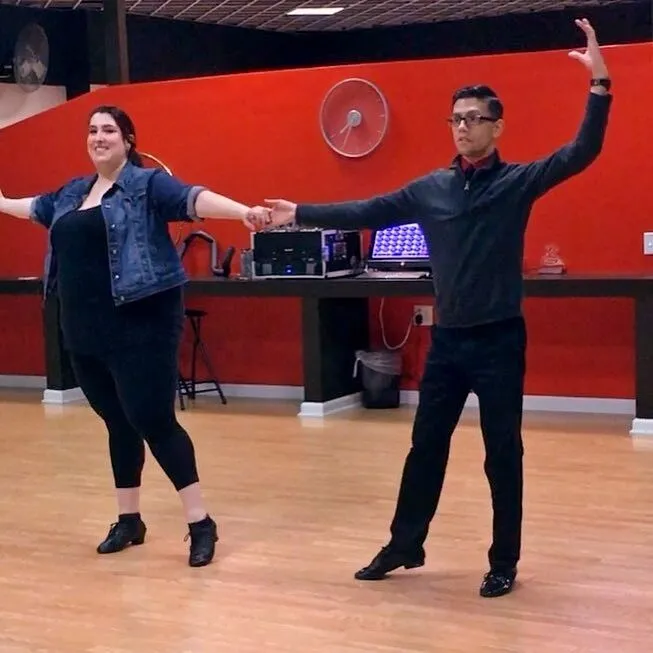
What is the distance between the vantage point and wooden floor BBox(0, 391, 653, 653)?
3.31 m

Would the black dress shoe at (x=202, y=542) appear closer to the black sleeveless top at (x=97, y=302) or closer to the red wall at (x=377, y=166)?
the black sleeveless top at (x=97, y=302)

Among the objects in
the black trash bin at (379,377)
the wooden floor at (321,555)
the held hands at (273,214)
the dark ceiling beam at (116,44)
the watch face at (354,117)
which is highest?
the dark ceiling beam at (116,44)

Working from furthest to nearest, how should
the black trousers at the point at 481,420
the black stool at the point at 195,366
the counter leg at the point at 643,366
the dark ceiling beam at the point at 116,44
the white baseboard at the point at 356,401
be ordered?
the dark ceiling beam at the point at 116,44 → the black stool at the point at 195,366 → the white baseboard at the point at 356,401 → the counter leg at the point at 643,366 → the black trousers at the point at 481,420

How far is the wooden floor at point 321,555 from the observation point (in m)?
3.31

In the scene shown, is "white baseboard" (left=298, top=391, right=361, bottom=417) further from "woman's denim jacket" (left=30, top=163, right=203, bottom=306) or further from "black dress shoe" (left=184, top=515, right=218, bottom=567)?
"woman's denim jacket" (left=30, top=163, right=203, bottom=306)

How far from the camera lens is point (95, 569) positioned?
400 centimetres

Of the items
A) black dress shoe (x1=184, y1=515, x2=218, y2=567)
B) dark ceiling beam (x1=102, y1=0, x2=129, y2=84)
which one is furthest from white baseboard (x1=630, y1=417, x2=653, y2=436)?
dark ceiling beam (x1=102, y1=0, x2=129, y2=84)

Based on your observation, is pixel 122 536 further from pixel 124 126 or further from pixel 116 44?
pixel 116 44

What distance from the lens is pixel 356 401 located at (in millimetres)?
7191

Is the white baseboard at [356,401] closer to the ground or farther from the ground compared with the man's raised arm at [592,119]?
closer to the ground

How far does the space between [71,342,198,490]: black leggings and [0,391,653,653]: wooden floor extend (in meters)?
0.37

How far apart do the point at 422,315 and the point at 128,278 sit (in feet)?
11.8

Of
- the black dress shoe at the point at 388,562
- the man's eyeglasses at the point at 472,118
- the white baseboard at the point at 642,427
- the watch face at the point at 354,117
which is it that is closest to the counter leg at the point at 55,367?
the watch face at the point at 354,117

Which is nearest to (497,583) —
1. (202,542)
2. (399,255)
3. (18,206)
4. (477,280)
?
(477,280)
